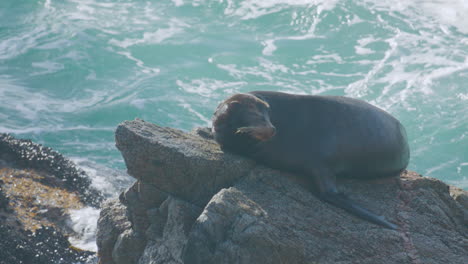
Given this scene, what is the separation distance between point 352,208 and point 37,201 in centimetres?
370

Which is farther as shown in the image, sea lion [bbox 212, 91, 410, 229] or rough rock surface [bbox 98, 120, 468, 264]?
sea lion [bbox 212, 91, 410, 229]

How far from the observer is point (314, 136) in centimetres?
439

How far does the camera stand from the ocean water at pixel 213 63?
42.1 ft

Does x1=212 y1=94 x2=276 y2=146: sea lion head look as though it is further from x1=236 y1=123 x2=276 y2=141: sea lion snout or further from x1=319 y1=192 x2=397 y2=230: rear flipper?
x1=319 y1=192 x2=397 y2=230: rear flipper

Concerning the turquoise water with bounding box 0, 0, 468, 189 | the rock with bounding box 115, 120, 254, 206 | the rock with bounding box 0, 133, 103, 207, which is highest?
the rock with bounding box 115, 120, 254, 206

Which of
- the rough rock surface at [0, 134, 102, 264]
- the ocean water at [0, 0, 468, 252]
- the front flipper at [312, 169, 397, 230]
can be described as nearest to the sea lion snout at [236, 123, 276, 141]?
the front flipper at [312, 169, 397, 230]

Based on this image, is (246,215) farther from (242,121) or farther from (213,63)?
(213,63)

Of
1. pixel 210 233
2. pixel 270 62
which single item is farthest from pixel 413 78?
pixel 210 233

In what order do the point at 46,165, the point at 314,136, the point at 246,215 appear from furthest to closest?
the point at 46,165 < the point at 314,136 < the point at 246,215

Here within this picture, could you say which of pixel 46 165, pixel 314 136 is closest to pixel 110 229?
pixel 314 136

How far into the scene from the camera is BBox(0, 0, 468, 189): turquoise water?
42.1 ft

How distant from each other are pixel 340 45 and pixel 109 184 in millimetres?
10789

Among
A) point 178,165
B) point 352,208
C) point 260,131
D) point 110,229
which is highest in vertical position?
point 260,131

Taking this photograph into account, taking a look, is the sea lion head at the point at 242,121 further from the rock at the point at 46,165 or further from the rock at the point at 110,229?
the rock at the point at 46,165
